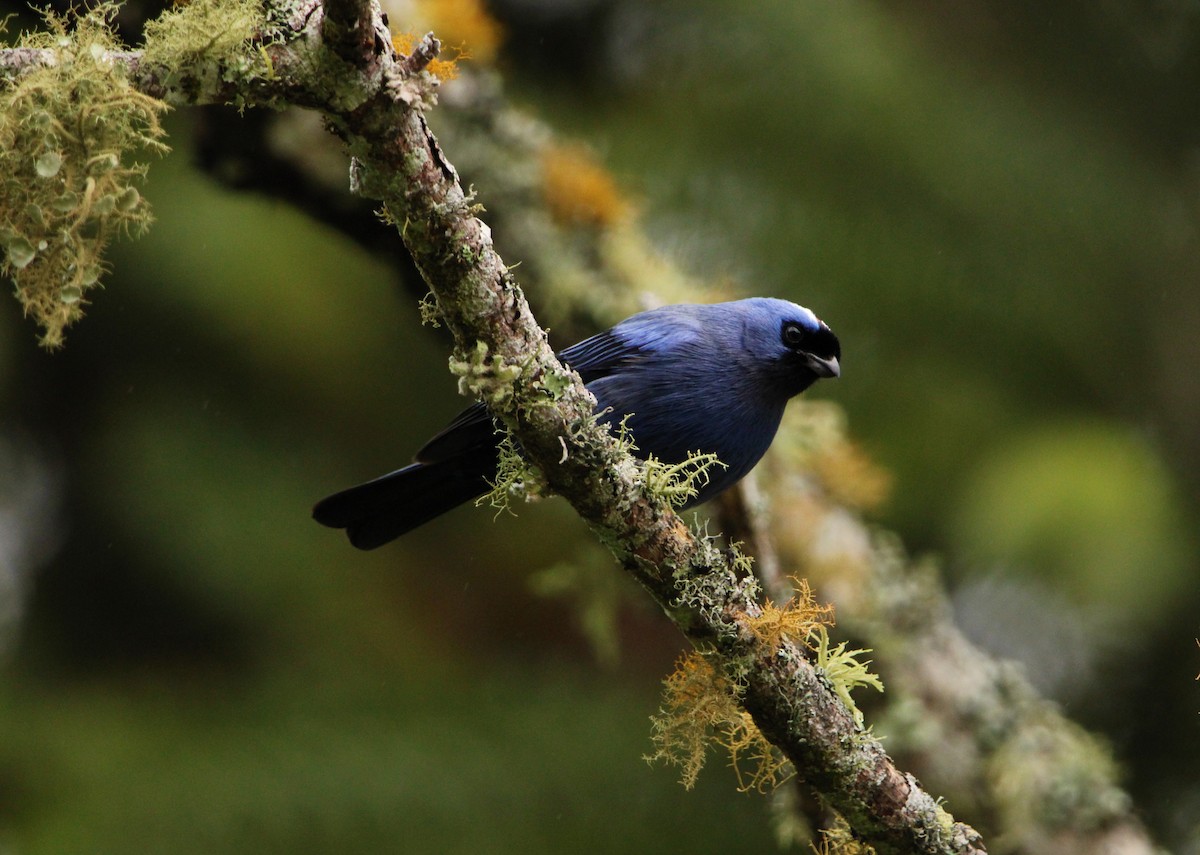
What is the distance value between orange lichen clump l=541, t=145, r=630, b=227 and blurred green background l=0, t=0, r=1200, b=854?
0.15 metres

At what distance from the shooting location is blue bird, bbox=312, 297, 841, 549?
12.6ft

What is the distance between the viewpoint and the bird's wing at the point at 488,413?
144 inches

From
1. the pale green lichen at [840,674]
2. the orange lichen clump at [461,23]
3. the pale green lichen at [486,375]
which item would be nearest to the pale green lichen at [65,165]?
the pale green lichen at [486,375]

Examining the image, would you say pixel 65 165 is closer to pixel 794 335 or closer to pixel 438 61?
pixel 438 61

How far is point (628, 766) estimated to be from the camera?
14.6 feet

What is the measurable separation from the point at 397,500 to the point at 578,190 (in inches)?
69.8

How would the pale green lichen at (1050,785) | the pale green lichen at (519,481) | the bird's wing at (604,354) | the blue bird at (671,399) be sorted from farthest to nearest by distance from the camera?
the pale green lichen at (1050,785), the bird's wing at (604,354), the blue bird at (671,399), the pale green lichen at (519,481)

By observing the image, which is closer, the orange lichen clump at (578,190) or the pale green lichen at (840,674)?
the pale green lichen at (840,674)

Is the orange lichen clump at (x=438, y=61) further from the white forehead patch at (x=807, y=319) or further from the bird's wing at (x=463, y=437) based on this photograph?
the white forehead patch at (x=807, y=319)

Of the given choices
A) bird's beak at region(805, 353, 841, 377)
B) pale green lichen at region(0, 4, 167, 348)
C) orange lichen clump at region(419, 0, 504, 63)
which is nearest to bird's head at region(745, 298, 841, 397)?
bird's beak at region(805, 353, 841, 377)

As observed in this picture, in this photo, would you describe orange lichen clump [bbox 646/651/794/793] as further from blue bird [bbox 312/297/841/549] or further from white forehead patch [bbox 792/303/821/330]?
white forehead patch [bbox 792/303/821/330]

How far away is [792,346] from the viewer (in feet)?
13.5

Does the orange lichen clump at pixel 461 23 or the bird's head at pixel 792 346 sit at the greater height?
the orange lichen clump at pixel 461 23

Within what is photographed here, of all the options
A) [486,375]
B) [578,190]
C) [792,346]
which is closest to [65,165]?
[486,375]
